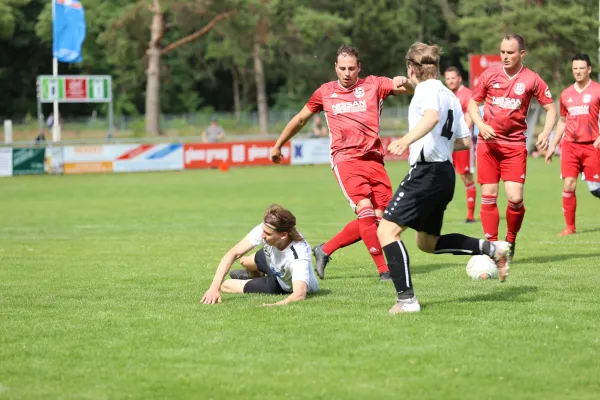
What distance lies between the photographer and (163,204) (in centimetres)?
2119

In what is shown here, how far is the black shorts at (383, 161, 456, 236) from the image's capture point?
23.5 ft

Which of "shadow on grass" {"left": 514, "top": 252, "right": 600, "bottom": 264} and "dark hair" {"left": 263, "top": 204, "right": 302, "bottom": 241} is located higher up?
"dark hair" {"left": 263, "top": 204, "right": 302, "bottom": 241}

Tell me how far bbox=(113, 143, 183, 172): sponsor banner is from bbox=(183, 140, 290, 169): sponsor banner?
39 centimetres

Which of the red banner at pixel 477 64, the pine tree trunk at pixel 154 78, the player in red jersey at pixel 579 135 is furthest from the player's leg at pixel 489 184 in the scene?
the pine tree trunk at pixel 154 78

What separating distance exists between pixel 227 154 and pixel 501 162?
2570 cm

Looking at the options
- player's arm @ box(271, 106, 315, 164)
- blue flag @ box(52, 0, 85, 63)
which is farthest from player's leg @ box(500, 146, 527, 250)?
blue flag @ box(52, 0, 85, 63)

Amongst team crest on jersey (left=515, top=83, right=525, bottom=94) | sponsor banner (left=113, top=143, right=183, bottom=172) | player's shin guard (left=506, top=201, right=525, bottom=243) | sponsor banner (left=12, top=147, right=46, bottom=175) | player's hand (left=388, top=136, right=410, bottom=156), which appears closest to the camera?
player's hand (left=388, top=136, right=410, bottom=156)

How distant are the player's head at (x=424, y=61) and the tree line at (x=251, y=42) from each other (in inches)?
1835

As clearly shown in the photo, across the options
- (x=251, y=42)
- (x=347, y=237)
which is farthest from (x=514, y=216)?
(x=251, y=42)

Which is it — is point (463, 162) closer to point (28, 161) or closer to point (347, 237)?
point (347, 237)

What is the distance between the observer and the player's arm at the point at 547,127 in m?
9.93

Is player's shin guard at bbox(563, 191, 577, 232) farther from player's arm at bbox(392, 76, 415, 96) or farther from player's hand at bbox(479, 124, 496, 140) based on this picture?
player's arm at bbox(392, 76, 415, 96)

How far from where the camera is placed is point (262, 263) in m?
8.68

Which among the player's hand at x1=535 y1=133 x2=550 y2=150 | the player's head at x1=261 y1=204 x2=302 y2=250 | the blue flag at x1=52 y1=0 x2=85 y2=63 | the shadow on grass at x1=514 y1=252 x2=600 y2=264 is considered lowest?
the shadow on grass at x1=514 y1=252 x2=600 y2=264
